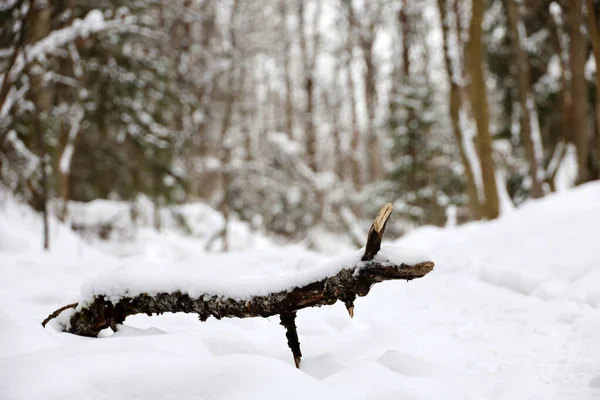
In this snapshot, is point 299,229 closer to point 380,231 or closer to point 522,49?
point 522,49

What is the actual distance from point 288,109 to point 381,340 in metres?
12.0

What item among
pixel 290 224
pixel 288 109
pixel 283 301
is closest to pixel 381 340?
pixel 283 301

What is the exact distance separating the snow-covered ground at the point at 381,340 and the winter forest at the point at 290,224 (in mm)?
14

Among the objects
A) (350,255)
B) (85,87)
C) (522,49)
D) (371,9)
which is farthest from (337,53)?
(350,255)

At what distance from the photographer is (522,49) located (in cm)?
823

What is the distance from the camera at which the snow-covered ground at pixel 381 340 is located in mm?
1686

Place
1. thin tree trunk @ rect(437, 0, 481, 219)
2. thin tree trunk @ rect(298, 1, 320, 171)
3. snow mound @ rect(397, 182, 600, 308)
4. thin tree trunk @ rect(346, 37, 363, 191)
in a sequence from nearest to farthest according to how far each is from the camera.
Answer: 1. snow mound @ rect(397, 182, 600, 308)
2. thin tree trunk @ rect(437, 0, 481, 219)
3. thin tree trunk @ rect(298, 1, 320, 171)
4. thin tree trunk @ rect(346, 37, 363, 191)

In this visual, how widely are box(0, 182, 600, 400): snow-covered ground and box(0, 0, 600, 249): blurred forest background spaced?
8.31 feet

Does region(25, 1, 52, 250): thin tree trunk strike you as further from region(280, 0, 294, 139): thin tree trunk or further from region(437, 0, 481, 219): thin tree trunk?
region(280, 0, 294, 139): thin tree trunk

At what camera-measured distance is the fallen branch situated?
1.75 metres

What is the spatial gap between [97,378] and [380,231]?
126 cm

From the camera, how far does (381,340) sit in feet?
8.38

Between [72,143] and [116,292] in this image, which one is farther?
[72,143]

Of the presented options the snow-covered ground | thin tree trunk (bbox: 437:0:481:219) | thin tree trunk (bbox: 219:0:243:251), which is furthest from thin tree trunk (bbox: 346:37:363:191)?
the snow-covered ground
